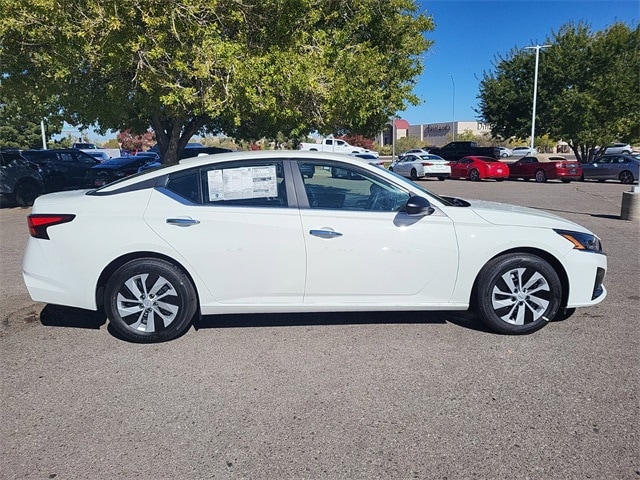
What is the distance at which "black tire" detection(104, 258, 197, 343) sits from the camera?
4.12 m

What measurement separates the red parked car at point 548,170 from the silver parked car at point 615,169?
53 centimetres

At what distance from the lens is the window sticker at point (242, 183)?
4.27 meters

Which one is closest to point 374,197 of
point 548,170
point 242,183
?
point 242,183

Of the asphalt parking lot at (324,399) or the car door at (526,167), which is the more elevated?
the car door at (526,167)

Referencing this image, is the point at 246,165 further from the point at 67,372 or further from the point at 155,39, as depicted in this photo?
the point at 155,39

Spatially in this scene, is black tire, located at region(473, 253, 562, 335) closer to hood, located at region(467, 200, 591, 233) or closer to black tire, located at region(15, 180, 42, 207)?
hood, located at region(467, 200, 591, 233)

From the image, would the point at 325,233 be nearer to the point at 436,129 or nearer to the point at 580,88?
the point at 580,88

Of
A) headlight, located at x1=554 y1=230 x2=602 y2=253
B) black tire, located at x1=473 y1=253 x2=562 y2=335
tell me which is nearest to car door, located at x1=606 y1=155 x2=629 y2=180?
headlight, located at x1=554 y1=230 x2=602 y2=253

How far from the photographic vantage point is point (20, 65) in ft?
37.2

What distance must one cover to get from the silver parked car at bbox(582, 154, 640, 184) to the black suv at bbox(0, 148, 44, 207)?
2399 cm

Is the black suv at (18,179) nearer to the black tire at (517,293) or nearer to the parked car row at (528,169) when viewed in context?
the black tire at (517,293)

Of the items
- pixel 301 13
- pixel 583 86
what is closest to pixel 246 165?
pixel 301 13

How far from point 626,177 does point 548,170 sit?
3.37m

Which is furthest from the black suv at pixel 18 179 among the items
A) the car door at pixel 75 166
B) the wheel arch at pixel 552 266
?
the wheel arch at pixel 552 266
